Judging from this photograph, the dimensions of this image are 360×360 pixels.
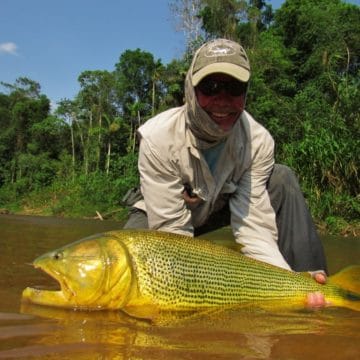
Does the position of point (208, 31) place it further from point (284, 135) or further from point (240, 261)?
point (240, 261)

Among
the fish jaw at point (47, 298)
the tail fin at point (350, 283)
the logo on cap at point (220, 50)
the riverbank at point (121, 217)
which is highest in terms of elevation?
the riverbank at point (121, 217)

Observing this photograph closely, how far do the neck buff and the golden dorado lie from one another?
816 mm

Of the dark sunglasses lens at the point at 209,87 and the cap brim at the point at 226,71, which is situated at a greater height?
the cap brim at the point at 226,71

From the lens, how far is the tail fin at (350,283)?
2.68 metres

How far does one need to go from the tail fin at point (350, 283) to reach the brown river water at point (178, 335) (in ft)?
0.72

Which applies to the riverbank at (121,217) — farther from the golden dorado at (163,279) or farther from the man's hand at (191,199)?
the golden dorado at (163,279)

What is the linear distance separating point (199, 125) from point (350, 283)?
133 centimetres

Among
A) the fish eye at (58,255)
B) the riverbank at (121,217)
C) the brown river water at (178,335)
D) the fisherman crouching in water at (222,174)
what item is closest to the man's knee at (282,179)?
the fisherman crouching in water at (222,174)

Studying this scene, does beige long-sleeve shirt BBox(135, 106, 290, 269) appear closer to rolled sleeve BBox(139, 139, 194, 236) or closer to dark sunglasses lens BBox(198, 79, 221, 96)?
rolled sleeve BBox(139, 139, 194, 236)

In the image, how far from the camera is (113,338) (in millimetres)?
1741

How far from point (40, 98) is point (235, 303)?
41231 mm

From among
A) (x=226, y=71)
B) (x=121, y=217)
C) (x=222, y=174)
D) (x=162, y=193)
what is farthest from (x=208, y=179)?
(x=121, y=217)

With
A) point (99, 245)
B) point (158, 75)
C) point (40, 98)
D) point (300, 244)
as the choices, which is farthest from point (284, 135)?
point (40, 98)

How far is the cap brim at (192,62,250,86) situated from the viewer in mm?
2854
